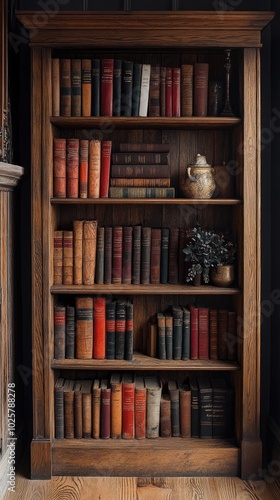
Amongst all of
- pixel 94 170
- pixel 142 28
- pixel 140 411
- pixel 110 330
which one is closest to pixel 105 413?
pixel 140 411

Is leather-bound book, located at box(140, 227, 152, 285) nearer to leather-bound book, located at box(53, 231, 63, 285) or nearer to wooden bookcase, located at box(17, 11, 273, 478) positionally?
wooden bookcase, located at box(17, 11, 273, 478)

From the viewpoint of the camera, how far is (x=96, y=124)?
10.8ft

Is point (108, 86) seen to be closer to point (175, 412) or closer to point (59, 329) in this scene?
point (59, 329)

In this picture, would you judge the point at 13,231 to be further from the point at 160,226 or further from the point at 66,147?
the point at 160,226

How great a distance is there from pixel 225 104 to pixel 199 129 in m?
0.22

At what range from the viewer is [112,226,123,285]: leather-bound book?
329cm

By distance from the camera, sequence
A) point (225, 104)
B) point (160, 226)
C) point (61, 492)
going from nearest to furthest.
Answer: point (61, 492)
point (225, 104)
point (160, 226)

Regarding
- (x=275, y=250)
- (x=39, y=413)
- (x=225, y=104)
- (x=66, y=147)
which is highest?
(x=225, y=104)

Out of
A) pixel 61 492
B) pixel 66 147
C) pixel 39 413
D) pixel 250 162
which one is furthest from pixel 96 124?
pixel 61 492

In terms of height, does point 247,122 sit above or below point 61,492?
above

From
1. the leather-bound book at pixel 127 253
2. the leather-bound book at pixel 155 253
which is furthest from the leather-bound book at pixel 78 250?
the leather-bound book at pixel 155 253

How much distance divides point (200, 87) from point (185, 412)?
1.59 metres

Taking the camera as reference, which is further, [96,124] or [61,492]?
[96,124]

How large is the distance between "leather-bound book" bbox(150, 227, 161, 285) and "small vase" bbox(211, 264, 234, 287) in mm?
281
